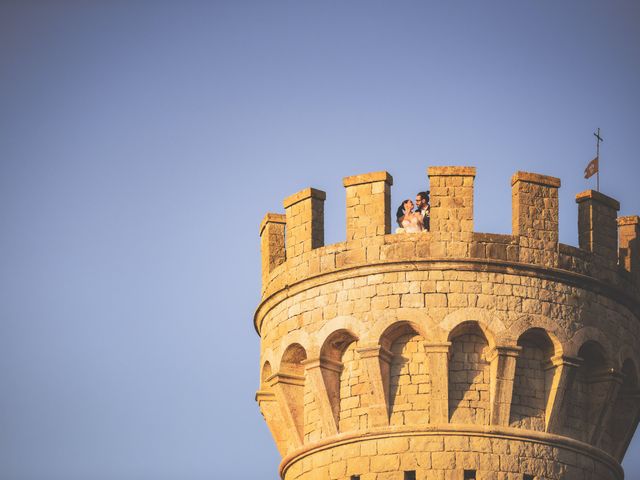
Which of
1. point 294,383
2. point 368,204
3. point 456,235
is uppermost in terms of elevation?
point 368,204

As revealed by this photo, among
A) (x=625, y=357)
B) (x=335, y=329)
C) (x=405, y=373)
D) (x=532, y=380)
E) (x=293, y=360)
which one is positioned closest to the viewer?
(x=405, y=373)

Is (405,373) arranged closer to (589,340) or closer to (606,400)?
(589,340)

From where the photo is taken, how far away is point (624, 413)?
42875 mm

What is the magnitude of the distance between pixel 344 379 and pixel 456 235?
3002mm

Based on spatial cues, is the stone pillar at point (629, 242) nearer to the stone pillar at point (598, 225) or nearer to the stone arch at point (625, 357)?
the stone pillar at point (598, 225)

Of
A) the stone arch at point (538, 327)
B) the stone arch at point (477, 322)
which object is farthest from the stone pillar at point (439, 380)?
the stone arch at point (538, 327)

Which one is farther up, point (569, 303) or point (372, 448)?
point (569, 303)

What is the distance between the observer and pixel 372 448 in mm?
41062

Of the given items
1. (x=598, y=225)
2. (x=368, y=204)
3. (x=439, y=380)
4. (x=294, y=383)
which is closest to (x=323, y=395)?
(x=294, y=383)

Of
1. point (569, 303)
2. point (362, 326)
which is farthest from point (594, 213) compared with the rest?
point (362, 326)

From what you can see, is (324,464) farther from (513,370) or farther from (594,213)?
(594,213)

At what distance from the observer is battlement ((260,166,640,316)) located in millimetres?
41594

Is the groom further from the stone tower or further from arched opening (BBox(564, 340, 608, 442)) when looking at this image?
arched opening (BBox(564, 340, 608, 442))

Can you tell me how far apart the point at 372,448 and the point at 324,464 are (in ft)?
3.42
